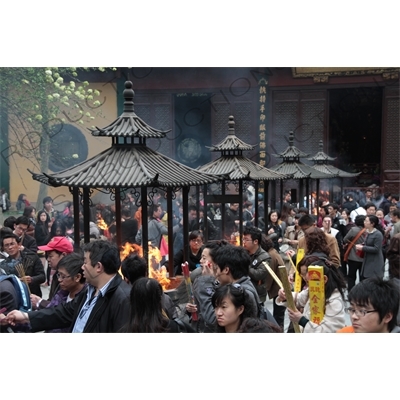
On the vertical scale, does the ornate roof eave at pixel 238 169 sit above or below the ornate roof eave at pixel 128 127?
below

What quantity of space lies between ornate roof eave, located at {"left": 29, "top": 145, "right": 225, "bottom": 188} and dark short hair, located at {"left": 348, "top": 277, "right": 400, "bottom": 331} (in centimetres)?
278

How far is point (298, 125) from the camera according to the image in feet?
48.7

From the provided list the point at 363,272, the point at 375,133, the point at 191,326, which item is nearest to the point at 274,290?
the point at 363,272

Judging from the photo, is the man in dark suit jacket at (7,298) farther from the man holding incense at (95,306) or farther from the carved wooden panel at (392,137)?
the carved wooden panel at (392,137)

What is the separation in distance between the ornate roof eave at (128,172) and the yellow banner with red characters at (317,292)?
2.22 m

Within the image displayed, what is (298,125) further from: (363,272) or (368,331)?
(368,331)

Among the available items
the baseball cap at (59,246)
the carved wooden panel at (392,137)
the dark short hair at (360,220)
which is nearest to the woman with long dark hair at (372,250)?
the dark short hair at (360,220)

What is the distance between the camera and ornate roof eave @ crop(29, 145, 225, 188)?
526 centimetres

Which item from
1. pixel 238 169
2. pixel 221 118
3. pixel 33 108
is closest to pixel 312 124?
pixel 221 118

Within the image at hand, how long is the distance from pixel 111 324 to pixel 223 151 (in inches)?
239

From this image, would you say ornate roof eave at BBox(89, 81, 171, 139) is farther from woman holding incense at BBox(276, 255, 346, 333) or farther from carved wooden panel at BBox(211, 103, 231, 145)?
carved wooden panel at BBox(211, 103, 231, 145)

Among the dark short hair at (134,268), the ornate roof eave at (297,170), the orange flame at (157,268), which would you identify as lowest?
the orange flame at (157,268)

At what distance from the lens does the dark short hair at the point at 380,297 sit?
102 inches

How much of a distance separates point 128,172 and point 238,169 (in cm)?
327
